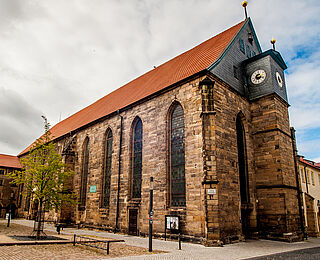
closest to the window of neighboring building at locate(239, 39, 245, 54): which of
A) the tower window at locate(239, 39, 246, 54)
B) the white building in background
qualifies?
the tower window at locate(239, 39, 246, 54)

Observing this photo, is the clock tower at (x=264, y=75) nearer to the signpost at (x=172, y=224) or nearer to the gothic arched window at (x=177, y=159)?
the gothic arched window at (x=177, y=159)

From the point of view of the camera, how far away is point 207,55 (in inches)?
705

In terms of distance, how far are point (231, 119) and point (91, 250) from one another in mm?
10521

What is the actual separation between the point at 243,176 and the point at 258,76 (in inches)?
276

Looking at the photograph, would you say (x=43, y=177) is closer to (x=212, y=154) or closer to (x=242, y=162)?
(x=212, y=154)

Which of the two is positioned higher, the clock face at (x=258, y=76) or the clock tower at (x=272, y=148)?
the clock face at (x=258, y=76)

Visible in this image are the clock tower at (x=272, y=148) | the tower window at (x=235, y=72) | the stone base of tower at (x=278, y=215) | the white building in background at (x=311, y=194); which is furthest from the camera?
the white building in background at (x=311, y=194)

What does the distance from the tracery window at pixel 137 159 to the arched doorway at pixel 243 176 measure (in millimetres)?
6582

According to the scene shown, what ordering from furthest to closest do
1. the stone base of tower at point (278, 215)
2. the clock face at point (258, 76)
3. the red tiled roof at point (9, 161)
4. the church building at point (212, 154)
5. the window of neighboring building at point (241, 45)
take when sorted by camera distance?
the red tiled roof at point (9, 161), the window of neighboring building at point (241, 45), the clock face at point (258, 76), the stone base of tower at point (278, 215), the church building at point (212, 154)

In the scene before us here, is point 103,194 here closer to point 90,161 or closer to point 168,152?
point 90,161

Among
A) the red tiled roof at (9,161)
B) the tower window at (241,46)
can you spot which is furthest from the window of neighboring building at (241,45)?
the red tiled roof at (9,161)

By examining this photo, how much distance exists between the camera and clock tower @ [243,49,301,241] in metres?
16.1

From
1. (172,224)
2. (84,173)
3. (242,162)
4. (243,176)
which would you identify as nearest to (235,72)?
(242,162)

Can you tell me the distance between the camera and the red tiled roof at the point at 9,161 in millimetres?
A: 41062
